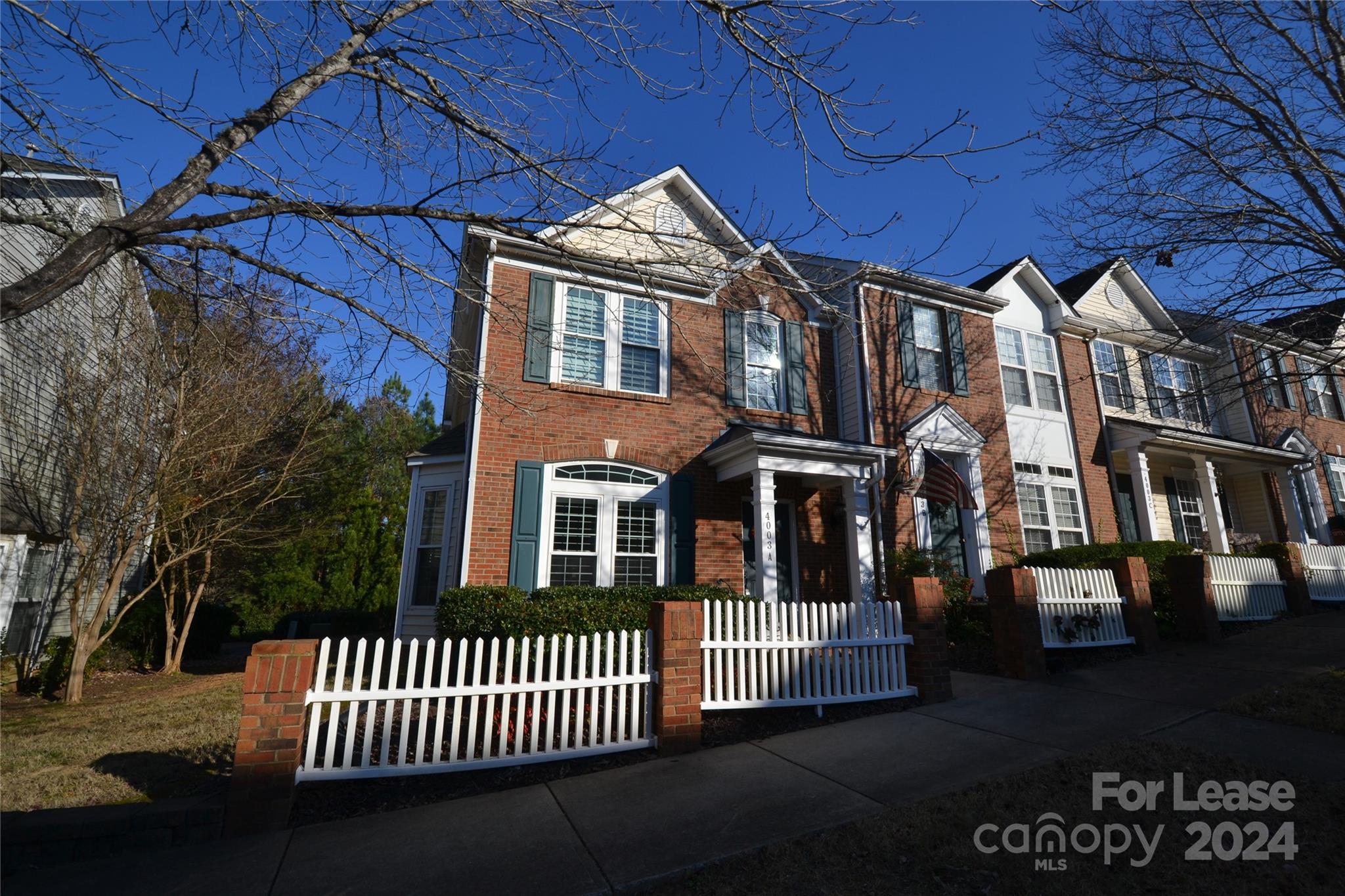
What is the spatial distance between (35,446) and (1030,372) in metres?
19.1

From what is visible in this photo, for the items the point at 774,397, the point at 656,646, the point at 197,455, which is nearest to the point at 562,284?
the point at 774,397

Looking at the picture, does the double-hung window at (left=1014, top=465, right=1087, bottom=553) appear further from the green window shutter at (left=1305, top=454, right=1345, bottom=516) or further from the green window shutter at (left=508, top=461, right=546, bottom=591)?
the green window shutter at (left=1305, top=454, right=1345, bottom=516)

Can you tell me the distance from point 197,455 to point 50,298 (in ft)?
25.1

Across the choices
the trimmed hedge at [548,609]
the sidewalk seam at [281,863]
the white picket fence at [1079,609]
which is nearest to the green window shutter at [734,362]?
the trimmed hedge at [548,609]

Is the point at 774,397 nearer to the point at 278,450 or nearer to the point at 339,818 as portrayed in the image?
the point at 339,818

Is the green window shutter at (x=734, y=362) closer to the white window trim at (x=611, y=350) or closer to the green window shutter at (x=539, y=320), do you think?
the white window trim at (x=611, y=350)

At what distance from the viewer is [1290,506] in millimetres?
16297

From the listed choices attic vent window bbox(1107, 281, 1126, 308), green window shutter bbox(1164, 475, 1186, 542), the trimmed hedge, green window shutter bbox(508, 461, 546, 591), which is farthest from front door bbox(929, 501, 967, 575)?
attic vent window bbox(1107, 281, 1126, 308)

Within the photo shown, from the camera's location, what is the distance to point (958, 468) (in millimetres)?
12648

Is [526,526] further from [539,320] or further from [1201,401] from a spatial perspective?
[1201,401]

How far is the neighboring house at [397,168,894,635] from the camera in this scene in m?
9.44

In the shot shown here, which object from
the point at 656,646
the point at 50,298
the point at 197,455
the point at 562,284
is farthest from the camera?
the point at 562,284

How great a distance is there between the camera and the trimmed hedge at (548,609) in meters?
7.14

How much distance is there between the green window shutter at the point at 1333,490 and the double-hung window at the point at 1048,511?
10.7 m
